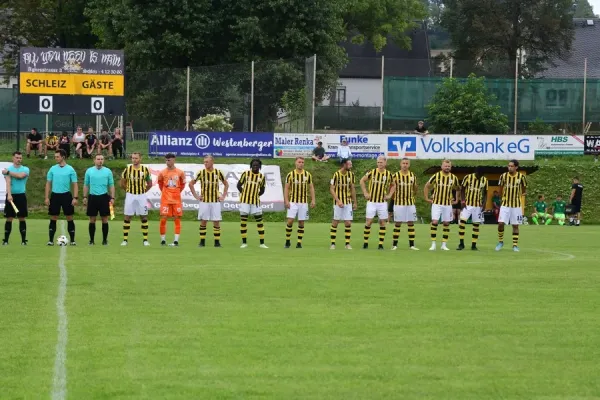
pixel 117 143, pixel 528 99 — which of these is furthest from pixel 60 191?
pixel 528 99

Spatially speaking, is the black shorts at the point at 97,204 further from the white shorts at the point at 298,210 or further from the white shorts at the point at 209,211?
the white shorts at the point at 298,210

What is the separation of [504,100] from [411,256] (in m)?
26.8

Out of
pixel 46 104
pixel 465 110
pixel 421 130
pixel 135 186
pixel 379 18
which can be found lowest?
pixel 135 186

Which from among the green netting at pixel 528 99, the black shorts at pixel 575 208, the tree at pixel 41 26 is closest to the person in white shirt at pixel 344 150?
the green netting at pixel 528 99

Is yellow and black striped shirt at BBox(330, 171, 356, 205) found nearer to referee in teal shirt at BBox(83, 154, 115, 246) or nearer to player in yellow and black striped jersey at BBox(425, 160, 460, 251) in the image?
player in yellow and black striped jersey at BBox(425, 160, 460, 251)

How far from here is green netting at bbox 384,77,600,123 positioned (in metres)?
46.9

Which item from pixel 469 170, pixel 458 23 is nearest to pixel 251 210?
pixel 469 170

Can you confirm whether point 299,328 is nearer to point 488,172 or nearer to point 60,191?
point 60,191

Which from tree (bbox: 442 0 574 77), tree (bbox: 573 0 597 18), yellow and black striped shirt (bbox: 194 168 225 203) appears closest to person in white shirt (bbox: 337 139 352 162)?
yellow and black striped shirt (bbox: 194 168 225 203)

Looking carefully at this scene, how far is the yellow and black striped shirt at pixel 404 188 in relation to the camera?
24.7 metres

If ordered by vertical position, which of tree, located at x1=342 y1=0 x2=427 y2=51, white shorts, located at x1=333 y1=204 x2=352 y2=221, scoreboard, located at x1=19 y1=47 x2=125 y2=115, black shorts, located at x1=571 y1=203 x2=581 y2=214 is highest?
tree, located at x1=342 y1=0 x2=427 y2=51

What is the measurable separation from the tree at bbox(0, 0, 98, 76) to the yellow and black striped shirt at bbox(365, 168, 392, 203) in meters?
46.8

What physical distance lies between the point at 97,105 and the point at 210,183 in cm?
1926

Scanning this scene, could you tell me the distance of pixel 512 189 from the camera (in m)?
24.1
